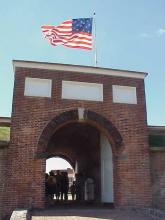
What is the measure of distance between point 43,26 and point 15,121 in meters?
4.02

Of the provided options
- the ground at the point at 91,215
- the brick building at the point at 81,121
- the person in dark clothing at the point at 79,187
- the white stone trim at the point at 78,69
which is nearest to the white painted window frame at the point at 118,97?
the brick building at the point at 81,121

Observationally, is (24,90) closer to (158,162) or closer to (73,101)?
(73,101)

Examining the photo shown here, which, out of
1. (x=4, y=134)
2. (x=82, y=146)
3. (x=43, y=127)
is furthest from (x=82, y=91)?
(x=82, y=146)

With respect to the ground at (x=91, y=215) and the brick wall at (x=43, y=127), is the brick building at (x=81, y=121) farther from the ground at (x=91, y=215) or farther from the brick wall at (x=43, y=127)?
the ground at (x=91, y=215)

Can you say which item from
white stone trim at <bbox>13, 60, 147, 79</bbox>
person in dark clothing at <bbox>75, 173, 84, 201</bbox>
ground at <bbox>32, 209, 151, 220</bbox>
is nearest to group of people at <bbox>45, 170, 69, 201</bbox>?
person in dark clothing at <bbox>75, 173, 84, 201</bbox>

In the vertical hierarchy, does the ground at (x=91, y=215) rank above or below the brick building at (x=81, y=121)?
below

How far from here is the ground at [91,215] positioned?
10836 mm

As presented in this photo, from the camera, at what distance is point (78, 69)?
14156 mm

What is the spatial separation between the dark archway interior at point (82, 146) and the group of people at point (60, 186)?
84 centimetres

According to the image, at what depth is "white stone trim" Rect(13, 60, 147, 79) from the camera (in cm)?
1374

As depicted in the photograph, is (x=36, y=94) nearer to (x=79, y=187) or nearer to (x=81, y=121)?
(x=81, y=121)

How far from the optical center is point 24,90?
13.5 metres

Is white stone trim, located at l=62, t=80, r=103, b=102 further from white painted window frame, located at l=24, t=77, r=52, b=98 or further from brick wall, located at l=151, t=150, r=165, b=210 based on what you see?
brick wall, located at l=151, t=150, r=165, b=210

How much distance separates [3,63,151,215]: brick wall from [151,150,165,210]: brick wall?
18.6 inches
